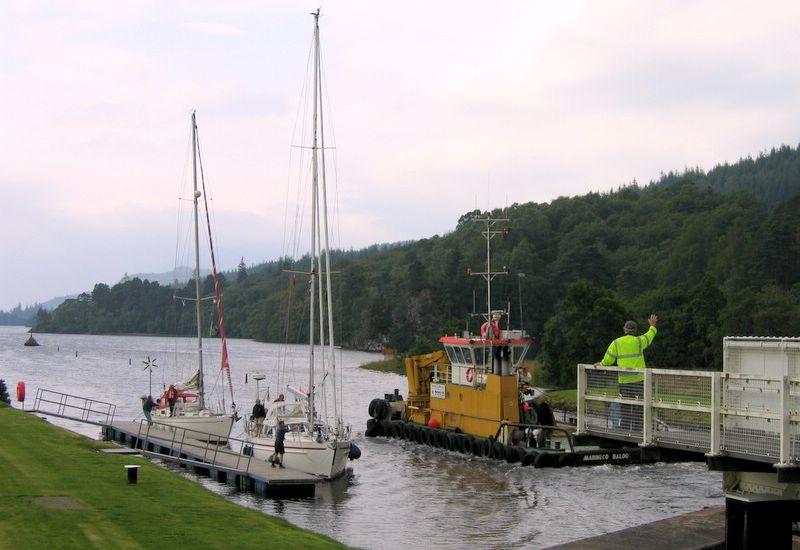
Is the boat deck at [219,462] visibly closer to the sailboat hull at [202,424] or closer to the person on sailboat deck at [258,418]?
the sailboat hull at [202,424]

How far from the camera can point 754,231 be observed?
370 feet

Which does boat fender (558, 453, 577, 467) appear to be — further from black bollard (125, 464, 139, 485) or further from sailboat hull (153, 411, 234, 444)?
black bollard (125, 464, 139, 485)

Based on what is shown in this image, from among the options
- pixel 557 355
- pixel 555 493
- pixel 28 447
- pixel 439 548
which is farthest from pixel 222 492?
pixel 557 355

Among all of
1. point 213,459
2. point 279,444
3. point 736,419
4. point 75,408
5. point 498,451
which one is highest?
point 736,419

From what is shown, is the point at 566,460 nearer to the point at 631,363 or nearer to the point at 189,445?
the point at 189,445

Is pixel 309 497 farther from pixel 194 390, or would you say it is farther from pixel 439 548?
pixel 194 390

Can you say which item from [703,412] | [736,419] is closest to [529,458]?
[703,412]

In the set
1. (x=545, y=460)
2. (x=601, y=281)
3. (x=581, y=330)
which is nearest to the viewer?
(x=545, y=460)

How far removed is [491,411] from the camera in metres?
39.7

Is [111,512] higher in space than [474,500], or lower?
higher

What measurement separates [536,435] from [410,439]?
30.9 ft

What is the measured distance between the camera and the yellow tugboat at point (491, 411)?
3638cm

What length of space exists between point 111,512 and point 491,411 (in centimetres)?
2330

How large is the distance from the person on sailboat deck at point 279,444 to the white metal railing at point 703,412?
17301 mm
